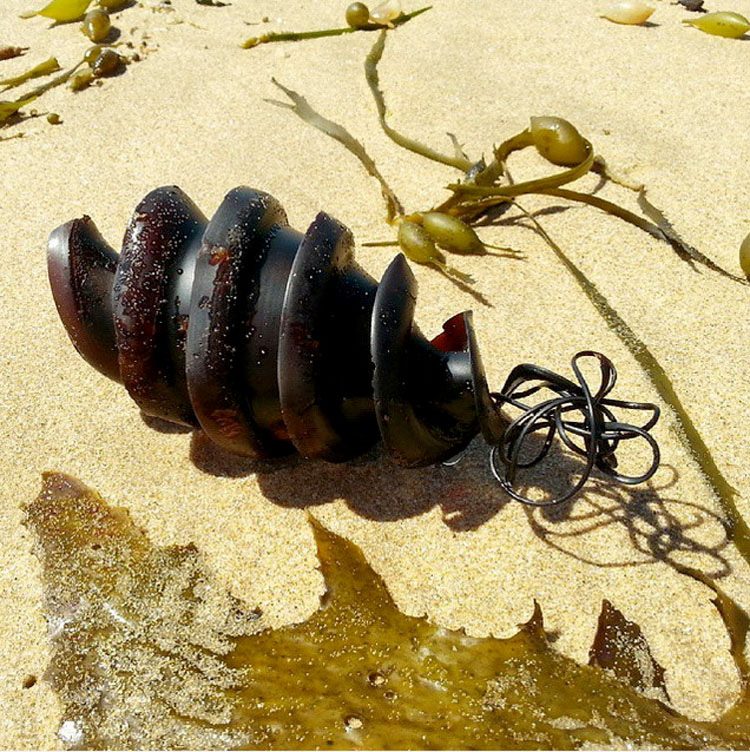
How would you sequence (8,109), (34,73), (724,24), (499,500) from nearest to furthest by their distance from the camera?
(499,500), (8,109), (34,73), (724,24)

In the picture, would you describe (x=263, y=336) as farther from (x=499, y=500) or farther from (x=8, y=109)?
(x=8, y=109)

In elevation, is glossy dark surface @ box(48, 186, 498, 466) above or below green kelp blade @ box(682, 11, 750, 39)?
above

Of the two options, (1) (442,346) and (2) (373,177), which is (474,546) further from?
(2) (373,177)

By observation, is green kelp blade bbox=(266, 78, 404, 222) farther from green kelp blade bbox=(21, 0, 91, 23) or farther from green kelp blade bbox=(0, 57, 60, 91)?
green kelp blade bbox=(21, 0, 91, 23)

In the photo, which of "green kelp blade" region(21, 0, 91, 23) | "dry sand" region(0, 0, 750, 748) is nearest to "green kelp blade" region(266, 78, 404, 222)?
"dry sand" region(0, 0, 750, 748)

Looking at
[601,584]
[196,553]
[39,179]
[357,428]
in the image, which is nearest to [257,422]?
[357,428]

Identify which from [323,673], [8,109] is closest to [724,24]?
[8,109]
